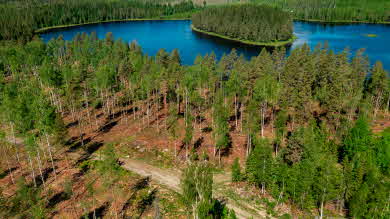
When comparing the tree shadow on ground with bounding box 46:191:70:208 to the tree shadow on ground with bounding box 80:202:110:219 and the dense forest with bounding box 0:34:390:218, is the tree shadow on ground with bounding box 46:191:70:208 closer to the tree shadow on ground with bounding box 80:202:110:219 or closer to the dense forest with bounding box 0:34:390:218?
the dense forest with bounding box 0:34:390:218

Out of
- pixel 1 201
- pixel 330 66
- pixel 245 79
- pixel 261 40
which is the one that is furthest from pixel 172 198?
pixel 261 40

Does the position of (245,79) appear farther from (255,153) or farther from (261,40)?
(261,40)

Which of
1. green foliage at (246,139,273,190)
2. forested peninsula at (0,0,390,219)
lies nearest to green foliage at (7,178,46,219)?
forested peninsula at (0,0,390,219)

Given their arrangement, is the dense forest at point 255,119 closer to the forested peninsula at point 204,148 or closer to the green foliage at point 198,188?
the green foliage at point 198,188

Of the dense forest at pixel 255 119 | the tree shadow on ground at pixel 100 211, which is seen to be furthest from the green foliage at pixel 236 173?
the tree shadow on ground at pixel 100 211

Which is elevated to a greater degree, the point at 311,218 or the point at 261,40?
the point at 261,40

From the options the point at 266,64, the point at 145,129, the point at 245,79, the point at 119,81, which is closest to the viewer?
the point at 145,129

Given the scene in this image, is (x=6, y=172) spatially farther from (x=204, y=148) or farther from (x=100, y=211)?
(x=204, y=148)
